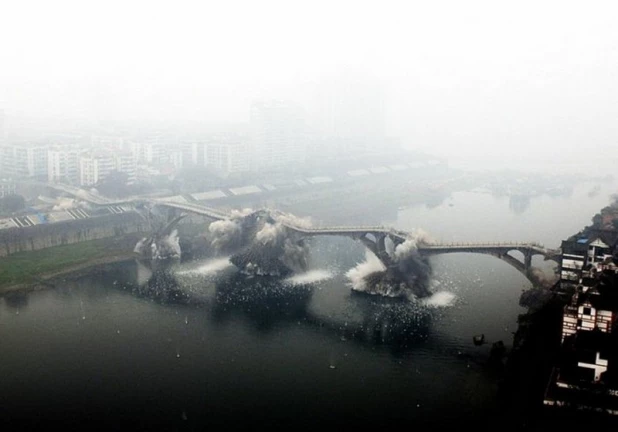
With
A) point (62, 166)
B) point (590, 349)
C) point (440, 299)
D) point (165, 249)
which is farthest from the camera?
point (62, 166)

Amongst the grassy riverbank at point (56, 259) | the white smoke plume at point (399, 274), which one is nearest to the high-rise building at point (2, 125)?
the grassy riverbank at point (56, 259)

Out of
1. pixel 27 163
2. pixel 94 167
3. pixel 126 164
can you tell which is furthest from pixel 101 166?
pixel 27 163

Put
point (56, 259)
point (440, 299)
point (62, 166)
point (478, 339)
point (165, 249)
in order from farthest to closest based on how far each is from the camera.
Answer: point (62, 166) < point (165, 249) < point (56, 259) < point (440, 299) < point (478, 339)

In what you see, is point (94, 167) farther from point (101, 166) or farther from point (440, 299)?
point (440, 299)

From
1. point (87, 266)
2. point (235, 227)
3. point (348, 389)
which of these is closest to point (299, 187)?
point (235, 227)

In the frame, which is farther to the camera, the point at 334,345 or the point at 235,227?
the point at 235,227

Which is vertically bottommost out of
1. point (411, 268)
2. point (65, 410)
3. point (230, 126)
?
point (65, 410)

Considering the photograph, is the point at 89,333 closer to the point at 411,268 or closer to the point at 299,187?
the point at 411,268

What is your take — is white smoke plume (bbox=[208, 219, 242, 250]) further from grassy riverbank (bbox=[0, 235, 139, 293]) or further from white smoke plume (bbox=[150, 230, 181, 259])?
grassy riverbank (bbox=[0, 235, 139, 293])
